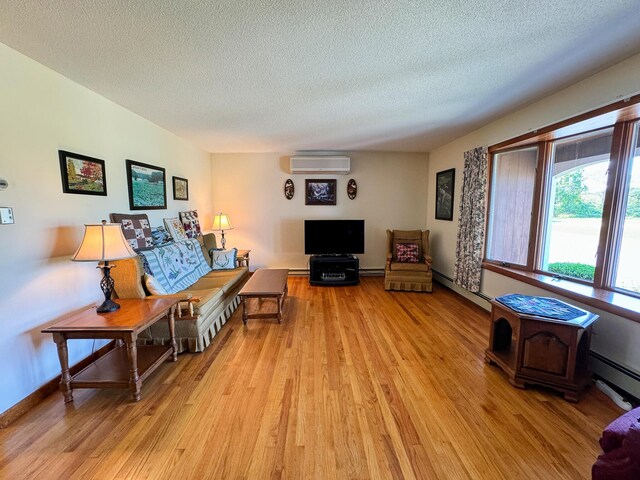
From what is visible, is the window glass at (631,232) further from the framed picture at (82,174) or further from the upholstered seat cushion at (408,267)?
the framed picture at (82,174)

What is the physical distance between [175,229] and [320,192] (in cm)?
259

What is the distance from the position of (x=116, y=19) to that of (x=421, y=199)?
4837 mm

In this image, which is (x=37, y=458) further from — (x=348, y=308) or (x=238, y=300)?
(x=348, y=308)

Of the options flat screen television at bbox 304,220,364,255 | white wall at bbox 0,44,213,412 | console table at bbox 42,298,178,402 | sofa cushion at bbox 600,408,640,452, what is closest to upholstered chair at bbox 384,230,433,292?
flat screen television at bbox 304,220,364,255

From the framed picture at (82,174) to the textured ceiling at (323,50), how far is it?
0.63m

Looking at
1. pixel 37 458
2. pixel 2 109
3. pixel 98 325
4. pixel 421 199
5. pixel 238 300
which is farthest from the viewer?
pixel 421 199

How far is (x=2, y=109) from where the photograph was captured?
1689mm

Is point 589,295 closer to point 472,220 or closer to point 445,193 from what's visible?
point 472,220

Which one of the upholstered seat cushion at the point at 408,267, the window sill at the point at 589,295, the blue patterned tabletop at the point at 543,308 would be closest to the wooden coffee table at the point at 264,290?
the upholstered seat cushion at the point at 408,267

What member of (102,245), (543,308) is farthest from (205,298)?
(543,308)

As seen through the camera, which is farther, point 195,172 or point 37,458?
point 195,172

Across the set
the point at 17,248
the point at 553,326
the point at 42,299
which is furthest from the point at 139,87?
the point at 553,326

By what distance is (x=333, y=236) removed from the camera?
4855 mm

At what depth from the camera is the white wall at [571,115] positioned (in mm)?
1862
